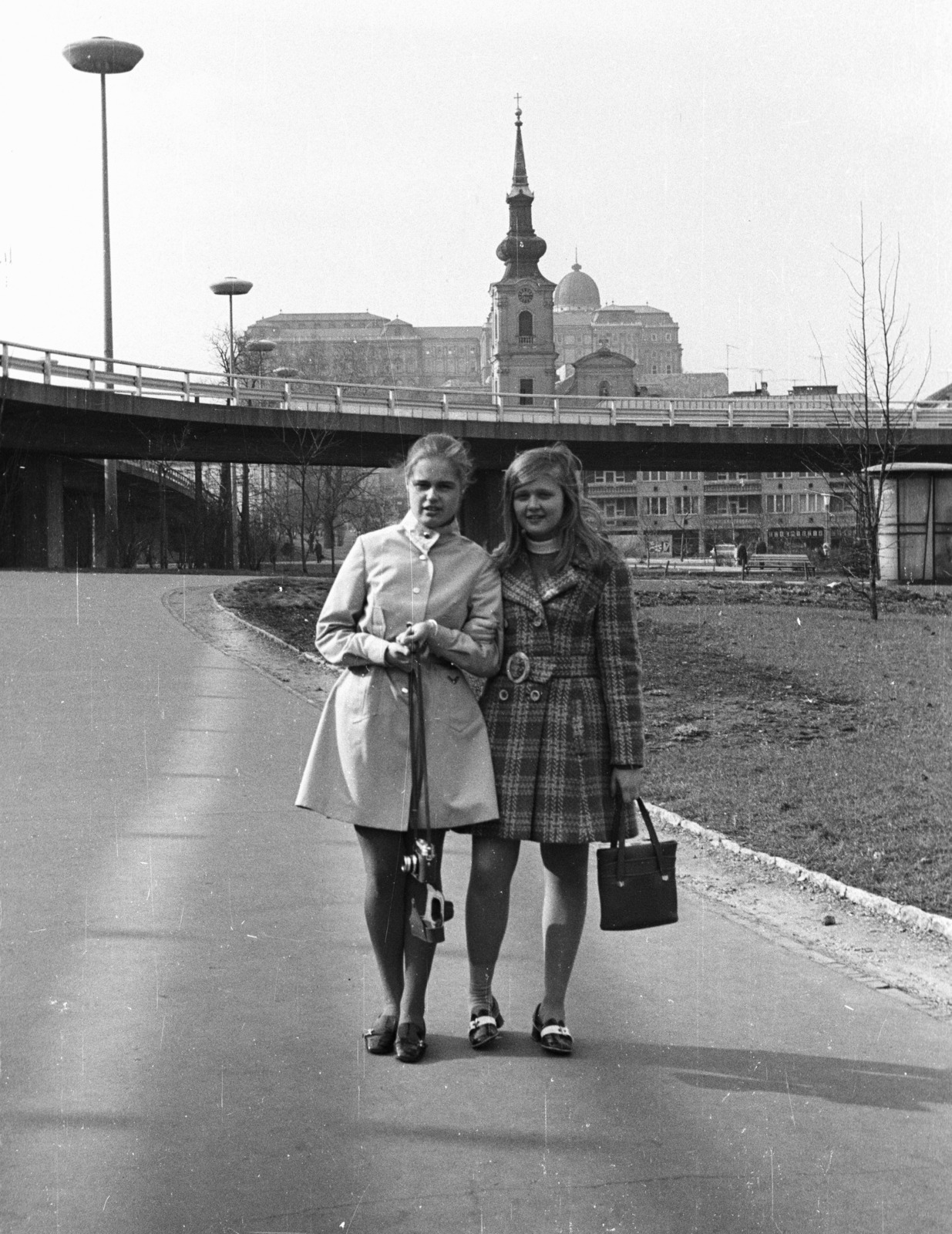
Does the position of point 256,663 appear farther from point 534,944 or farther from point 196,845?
point 534,944

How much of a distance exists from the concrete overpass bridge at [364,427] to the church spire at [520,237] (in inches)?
3055

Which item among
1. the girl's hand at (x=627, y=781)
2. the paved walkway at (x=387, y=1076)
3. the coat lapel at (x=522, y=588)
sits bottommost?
the paved walkway at (x=387, y=1076)

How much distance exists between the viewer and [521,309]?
12769 centimetres

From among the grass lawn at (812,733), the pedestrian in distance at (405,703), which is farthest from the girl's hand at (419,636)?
the grass lawn at (812,733)

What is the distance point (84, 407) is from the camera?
133ft

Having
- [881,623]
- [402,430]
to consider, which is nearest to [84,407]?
[402,430]

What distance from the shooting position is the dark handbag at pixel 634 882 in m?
4.72

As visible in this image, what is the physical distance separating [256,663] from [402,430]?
30549 millimetres

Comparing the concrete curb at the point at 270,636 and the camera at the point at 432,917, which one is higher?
the concrete curb at the point at 270,636

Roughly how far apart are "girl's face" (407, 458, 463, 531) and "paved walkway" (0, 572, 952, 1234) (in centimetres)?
165

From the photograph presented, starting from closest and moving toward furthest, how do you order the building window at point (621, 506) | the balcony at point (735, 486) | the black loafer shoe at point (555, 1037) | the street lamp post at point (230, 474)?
the black loafer shoe at point (555, 1037) → the street lamp post at point (230, 474) → the balcony at point (735, 486) → the building window at point (621, 506)

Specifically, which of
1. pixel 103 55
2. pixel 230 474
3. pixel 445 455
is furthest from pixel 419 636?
pixel 230 474

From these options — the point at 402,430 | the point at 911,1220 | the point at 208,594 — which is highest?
the point at 402,430

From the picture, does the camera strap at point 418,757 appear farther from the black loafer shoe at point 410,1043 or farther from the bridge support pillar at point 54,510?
the bridge support pillar at point 54,510
